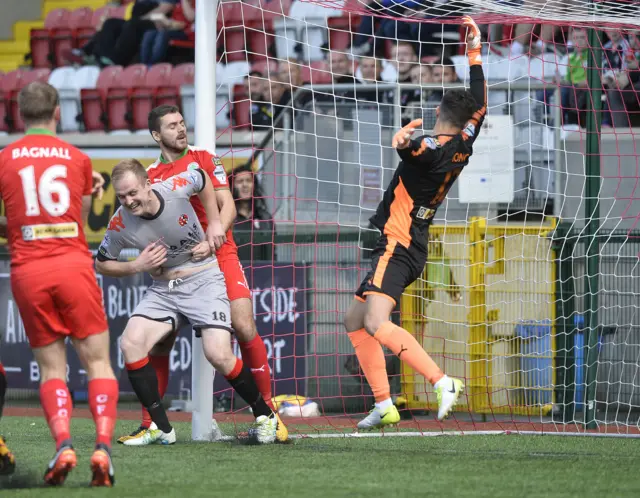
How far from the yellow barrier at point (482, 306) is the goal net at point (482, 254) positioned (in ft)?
0.04

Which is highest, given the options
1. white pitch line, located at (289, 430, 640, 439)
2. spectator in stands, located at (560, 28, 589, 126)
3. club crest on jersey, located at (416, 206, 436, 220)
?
spectator in stands, located at (560, 28, 589, 126)

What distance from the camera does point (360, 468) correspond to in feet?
17.1

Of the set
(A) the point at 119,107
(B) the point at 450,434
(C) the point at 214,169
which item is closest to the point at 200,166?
(C) the point at 214,169

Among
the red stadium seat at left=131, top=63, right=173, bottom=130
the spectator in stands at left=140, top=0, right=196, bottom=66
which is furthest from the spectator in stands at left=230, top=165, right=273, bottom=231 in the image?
the spectator in stands at left=140, top=0, right=196, bottom=66

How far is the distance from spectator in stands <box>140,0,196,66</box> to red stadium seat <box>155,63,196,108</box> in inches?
30.2

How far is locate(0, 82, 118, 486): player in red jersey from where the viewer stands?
458 cm

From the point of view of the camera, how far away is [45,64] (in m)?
16.8

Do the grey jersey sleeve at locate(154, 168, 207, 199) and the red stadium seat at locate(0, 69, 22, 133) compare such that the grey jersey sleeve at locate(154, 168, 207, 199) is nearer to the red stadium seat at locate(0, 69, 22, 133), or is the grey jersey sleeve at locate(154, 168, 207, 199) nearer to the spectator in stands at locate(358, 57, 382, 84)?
the spectator in stands at locate(358, 57, 382, 84)

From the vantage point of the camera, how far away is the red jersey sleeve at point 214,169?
6.47 meters

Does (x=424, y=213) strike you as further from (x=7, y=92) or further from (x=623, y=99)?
(x=7, y=92)

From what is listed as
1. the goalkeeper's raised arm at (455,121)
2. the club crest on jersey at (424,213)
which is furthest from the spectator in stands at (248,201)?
the goalkeeper's raised arm at (455,121)

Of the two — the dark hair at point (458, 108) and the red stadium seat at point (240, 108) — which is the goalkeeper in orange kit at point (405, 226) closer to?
the dark hair at point (458, 108)

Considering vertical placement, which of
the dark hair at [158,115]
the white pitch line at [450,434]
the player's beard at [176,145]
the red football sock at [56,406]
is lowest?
the white pitch line at [450,434]

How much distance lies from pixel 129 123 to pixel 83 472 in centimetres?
953
